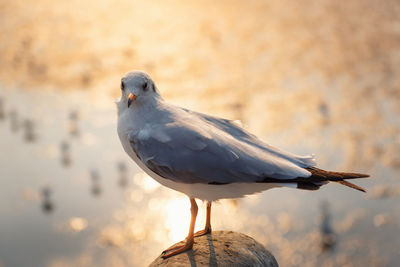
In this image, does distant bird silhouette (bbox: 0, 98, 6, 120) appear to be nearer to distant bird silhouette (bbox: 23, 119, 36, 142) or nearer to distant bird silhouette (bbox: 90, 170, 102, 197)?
distant bird silhouette (bbox: 23, 119, 36, 142)

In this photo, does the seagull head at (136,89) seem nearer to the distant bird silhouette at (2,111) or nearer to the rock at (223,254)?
the rock at (223,254)

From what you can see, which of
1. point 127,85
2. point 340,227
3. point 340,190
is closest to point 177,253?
point 127,85

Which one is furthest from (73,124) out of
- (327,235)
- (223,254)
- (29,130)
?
(223,254)

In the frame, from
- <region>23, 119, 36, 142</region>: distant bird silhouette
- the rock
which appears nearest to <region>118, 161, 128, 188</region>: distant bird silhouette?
<region>23, 119, 36, 142</region>: distant bird silhouette

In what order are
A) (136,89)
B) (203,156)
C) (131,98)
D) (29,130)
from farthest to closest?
1. (29,130)
2. (136,89)
3. (131,98)
4. (203,156)

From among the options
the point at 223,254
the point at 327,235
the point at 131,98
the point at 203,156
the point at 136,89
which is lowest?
the point at 223,254

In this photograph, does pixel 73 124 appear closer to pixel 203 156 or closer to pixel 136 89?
pixel 136 89

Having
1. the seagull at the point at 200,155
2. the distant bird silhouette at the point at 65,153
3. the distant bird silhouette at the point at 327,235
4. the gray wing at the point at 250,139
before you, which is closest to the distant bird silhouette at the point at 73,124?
the distant bird silhouette at the point at 65,153
